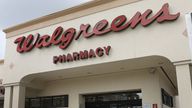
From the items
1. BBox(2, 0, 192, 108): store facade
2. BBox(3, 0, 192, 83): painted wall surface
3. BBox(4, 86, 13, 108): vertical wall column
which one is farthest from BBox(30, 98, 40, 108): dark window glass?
BBox(3, 0, 192, 83): painted wall surface

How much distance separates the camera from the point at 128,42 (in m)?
9.47

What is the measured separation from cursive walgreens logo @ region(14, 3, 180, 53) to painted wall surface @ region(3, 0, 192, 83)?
16 centimetres

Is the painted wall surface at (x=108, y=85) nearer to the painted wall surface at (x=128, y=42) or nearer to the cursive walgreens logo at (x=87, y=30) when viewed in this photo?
the painted wall surface at (x=128, y=42)

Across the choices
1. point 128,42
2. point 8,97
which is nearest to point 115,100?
point 128,42

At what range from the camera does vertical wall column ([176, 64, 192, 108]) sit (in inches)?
314

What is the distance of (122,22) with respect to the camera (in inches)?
380

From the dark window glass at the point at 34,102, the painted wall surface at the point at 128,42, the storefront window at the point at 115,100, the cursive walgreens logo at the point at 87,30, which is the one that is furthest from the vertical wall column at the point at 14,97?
the storefront window at the point at 115,100

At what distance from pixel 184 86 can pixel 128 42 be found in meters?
2.60

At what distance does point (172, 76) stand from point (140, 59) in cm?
428

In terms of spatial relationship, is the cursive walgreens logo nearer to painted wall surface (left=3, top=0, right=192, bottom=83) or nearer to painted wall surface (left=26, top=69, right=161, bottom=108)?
painted wall surface (left=3, top=0, right=192, bottom=83)

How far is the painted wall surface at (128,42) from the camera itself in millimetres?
8578

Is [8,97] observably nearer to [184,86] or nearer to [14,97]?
[14,97]

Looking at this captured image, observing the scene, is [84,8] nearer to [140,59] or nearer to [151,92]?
[140,59]

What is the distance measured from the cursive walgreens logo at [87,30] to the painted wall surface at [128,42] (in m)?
0.16
